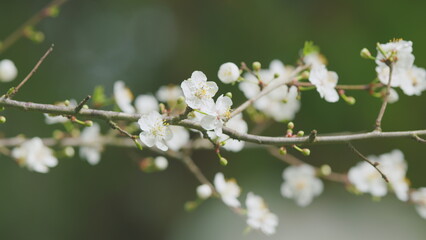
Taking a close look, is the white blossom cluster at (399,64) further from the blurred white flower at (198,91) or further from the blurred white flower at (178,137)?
the blurred white flower at (178,137)

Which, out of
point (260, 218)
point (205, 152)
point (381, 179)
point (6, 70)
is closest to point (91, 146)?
point (6, 70)

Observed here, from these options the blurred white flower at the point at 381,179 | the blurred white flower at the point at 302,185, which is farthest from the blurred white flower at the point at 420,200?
the blurred white flower at the point at 302,185

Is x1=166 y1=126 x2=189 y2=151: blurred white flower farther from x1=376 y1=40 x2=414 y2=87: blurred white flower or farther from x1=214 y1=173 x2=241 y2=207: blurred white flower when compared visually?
x1=376 y1=40 x2=414 y2=87: blurred white flower

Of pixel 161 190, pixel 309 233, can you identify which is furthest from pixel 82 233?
pixel 309 233

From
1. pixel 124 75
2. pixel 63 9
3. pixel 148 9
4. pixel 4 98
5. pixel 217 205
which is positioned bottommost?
pixel 4 98

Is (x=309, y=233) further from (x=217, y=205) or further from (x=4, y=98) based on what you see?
(x=4, y=98)

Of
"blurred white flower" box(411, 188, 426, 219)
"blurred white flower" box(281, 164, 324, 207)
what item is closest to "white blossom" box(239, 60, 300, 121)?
"blurred white flower" box(281, 164, 324, 207)
